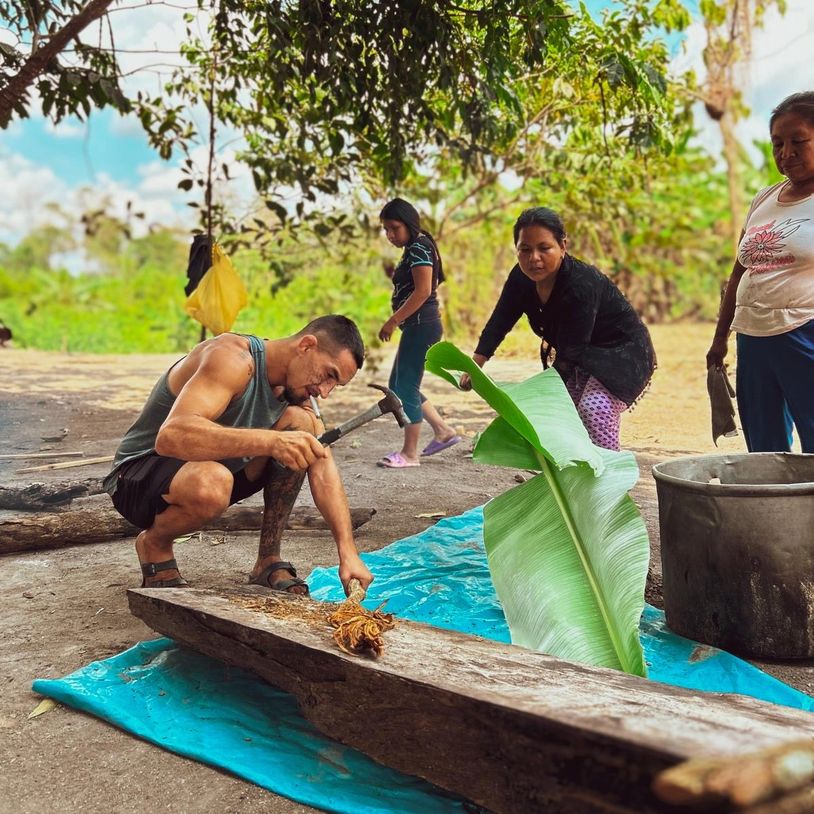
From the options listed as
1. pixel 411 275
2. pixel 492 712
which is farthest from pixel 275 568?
pixel 411 275

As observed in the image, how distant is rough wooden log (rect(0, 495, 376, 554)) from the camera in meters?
3.66

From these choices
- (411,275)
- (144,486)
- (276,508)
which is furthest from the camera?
(411,275)

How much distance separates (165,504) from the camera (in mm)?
2859

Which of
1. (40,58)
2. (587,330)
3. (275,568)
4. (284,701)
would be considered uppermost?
(40,58)

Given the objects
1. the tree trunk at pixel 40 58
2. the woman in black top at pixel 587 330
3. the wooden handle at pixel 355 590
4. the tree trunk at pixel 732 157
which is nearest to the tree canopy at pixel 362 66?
the tree trunk at pixel 40 58

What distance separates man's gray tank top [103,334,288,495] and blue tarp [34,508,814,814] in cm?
66

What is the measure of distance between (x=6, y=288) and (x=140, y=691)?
16701 mm

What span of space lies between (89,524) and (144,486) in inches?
43.3

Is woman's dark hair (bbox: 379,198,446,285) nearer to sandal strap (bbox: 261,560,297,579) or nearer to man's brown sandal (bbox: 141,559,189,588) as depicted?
sandal strap (bbox: 261,560,297,579)

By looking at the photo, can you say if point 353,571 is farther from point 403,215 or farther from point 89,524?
point 403,215

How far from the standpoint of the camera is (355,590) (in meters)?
2.54

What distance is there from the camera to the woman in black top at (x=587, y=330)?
11.2ft

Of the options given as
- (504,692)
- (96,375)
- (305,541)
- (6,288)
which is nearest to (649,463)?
(305,541)

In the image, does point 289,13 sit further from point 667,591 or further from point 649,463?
point 649,463
